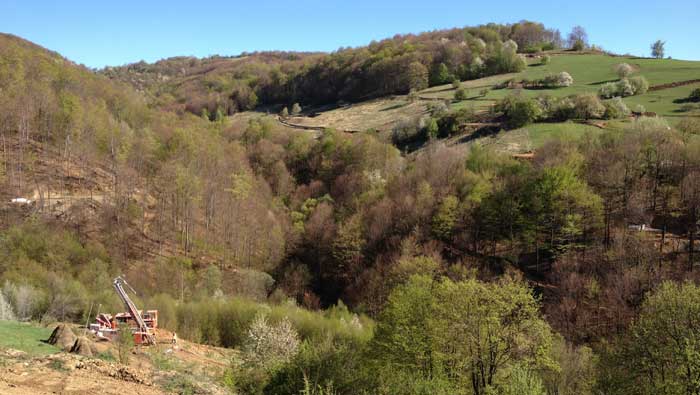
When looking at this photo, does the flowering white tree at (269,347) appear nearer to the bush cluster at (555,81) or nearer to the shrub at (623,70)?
the bush cluster at (555,81)

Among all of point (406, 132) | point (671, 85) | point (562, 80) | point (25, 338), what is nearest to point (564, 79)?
point (562, 80)

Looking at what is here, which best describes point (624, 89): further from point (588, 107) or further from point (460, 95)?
point (460, 95)

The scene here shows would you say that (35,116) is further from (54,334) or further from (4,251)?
(54,334)

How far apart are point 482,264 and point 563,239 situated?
Answer: 271 inches

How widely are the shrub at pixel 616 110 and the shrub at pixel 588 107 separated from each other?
28.1 inches

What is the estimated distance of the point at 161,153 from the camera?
53.8m

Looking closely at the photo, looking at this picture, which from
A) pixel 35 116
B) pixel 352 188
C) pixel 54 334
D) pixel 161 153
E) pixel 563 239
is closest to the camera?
pixel 54 334

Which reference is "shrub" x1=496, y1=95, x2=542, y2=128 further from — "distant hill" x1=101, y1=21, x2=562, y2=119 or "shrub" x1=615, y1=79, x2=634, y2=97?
"distant hill" x1=101, y1=21, x2=562, y2=119

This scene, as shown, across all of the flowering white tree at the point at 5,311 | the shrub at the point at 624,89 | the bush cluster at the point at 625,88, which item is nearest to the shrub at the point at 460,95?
the bush cluster at the point at 625,88

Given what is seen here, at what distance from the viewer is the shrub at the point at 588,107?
57438 millimetres

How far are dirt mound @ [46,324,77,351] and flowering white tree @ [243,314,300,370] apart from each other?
730 cm

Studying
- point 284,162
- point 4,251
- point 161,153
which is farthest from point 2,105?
point 284,162

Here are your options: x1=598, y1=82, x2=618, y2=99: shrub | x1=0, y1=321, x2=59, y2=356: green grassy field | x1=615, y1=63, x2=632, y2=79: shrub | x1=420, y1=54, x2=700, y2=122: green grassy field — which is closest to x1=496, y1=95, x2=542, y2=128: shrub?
x1=420, y1=54, x2=700, y2=122: green grassy field

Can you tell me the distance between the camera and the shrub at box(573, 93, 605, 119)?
188 ft
